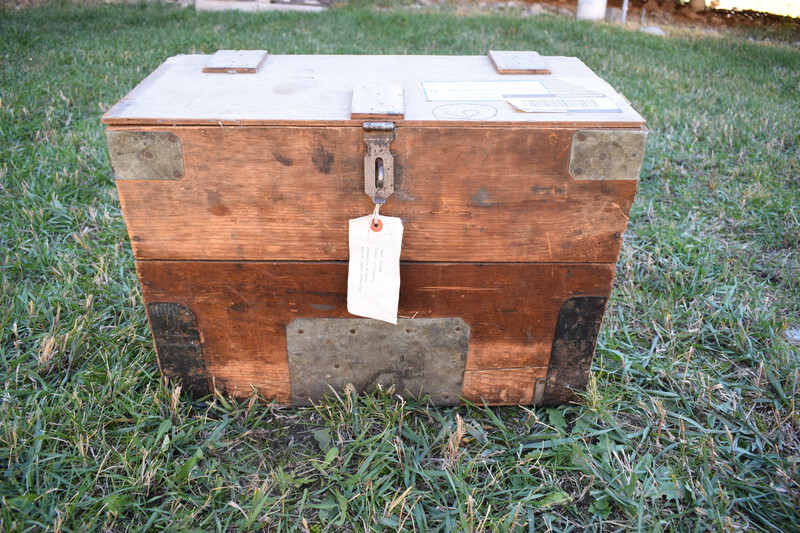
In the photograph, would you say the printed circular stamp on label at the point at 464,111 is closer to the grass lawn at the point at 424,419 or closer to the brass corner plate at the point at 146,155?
the brass corner plate at the point at 146,155

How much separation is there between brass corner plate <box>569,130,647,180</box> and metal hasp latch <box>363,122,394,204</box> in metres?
0.42

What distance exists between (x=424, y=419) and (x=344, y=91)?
37.4 inches

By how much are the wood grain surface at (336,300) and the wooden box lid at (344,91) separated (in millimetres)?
372

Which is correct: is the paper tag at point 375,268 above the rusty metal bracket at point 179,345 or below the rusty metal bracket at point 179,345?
above

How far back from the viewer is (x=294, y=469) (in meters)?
1.61

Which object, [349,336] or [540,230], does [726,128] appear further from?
[349,336]

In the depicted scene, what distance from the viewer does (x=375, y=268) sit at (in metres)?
1.52

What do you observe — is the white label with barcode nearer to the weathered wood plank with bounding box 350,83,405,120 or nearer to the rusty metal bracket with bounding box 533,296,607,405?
the weathered wood plank with bounding box 350,83,405,120

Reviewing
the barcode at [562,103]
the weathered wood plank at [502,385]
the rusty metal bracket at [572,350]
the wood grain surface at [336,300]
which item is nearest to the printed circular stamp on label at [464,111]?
the barcode at [562,103]

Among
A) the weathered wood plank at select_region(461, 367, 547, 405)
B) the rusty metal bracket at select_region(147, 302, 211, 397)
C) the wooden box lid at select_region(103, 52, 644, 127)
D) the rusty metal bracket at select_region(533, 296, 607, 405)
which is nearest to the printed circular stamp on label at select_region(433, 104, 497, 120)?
the wooden box lid at select_region(103, 52, 644, 127)

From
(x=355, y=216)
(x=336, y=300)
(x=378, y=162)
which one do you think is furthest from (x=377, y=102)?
(x=336, y=300)

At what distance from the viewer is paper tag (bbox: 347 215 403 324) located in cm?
148

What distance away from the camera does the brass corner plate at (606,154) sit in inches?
55.6

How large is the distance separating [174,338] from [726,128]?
3.54 metres
